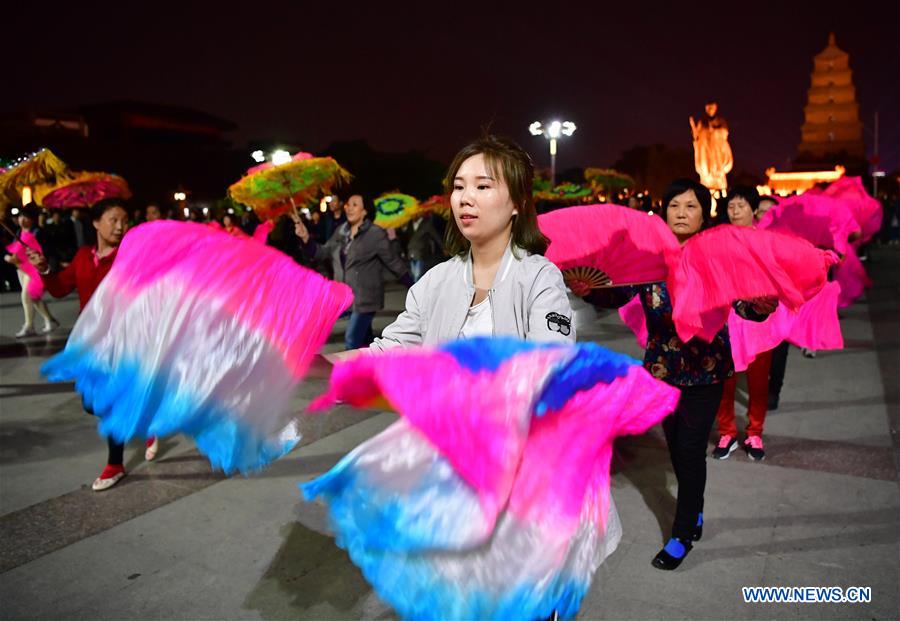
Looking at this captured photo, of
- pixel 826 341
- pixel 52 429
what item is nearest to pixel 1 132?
pixel 52 429

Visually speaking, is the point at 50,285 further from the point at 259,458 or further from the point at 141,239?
the point at 259,458

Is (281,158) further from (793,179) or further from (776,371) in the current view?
Answer: (793,179)

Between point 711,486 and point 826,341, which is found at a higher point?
point 826,341

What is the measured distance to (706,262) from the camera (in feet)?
11.4

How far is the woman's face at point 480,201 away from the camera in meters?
2.38

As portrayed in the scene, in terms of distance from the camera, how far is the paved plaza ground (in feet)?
11.2

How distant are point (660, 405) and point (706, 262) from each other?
155 cm

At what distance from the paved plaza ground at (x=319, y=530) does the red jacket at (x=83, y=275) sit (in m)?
1.37

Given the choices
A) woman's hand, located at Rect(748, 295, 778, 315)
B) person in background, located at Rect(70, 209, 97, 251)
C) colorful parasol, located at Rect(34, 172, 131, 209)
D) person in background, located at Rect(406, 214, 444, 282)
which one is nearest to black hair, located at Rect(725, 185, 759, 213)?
woman's hand, located at Rect(748, 295, 778, 315)

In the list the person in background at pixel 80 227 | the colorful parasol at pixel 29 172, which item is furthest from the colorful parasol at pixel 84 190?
the person in background at pixel 80 227

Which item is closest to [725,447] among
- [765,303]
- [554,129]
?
[765,303]

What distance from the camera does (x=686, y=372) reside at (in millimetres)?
3748

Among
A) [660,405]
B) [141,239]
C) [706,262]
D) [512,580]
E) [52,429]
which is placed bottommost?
[52,429]

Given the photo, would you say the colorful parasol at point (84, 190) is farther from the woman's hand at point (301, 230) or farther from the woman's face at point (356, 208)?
the woman's face at point (356, 208)
